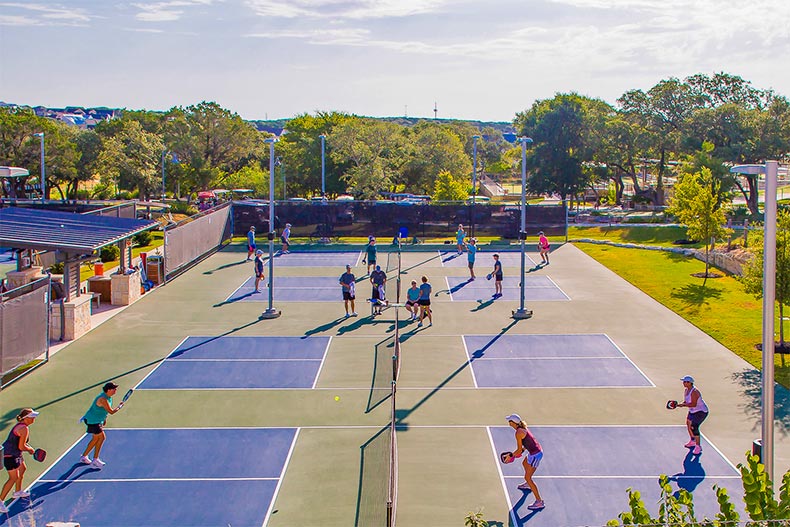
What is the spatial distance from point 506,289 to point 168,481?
19524 mm

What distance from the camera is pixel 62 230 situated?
26.6 meters

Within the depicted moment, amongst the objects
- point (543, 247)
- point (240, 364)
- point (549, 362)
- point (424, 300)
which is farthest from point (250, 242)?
point (549, 362)

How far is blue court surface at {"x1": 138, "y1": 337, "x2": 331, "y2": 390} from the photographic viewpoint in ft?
66.9

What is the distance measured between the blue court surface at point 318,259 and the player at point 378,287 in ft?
29.7

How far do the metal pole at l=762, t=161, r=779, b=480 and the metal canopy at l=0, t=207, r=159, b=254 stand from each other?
17.9m

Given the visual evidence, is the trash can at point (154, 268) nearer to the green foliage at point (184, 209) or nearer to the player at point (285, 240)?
the player at point (285, 240)

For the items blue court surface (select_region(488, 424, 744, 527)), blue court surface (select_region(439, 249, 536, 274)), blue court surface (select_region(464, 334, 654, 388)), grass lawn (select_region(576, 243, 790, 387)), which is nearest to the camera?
blue court surface (select_region(488, 424, 744, 527))

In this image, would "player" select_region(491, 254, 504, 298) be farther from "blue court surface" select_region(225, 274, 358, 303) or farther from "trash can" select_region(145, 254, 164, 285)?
"trash can" select_region(145, 254, 164, 285)

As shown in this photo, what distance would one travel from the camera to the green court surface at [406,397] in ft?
47.8

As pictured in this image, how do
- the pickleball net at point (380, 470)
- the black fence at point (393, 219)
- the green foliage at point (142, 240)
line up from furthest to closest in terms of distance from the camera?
the black fence at point (393, 219), the green foliage at point (142, 240), the pickleball net at point (380, 470)

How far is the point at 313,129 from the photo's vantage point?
7200cm

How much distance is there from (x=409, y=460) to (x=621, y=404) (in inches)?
226

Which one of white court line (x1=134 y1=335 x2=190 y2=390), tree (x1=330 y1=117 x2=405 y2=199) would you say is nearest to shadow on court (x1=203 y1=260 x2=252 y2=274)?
white court line (x1=134 y1=335 x2=190 y2=390)

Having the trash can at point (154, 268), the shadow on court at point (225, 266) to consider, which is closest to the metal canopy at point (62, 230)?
the trash can at point (154, 268)
